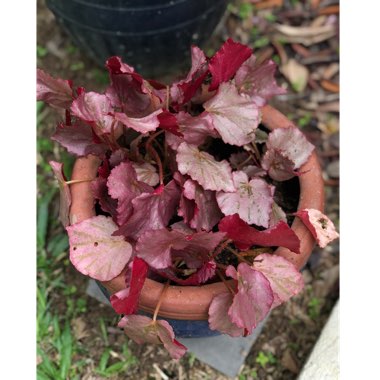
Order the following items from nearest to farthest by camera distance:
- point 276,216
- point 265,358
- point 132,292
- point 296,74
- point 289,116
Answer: point 132,292, point 276,216, point 265,358, point 289,116, point 296,74

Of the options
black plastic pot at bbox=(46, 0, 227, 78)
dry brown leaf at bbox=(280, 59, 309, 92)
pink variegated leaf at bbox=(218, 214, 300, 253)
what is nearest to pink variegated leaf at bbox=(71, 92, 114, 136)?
pink variegated leaf at bbox=(218, 214, 300, 253)

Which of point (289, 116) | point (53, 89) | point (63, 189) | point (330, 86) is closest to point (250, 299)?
point (63, 189)

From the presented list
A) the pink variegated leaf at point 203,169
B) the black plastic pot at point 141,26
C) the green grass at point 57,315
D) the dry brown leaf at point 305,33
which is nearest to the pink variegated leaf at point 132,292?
the pink variegated leaf at point 203,169

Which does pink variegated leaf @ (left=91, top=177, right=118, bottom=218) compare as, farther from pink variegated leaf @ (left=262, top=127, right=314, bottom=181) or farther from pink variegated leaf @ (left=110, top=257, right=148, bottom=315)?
pink variegated leaf @ (left=262, top=127, right=314, bottom=181)

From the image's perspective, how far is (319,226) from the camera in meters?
1.51

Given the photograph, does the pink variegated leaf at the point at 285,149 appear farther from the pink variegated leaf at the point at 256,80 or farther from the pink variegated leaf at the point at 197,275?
the pink variegated leaf at the point at 197,275

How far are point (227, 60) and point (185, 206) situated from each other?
33cm

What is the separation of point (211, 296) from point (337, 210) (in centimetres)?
99

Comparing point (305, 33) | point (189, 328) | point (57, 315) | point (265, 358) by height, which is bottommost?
point (265, 358)

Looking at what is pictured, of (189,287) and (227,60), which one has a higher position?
(227,60)

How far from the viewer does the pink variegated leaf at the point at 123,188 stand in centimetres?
139

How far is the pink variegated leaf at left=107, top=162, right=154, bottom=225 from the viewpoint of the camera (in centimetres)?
139

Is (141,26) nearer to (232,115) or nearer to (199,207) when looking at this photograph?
(232,115)
